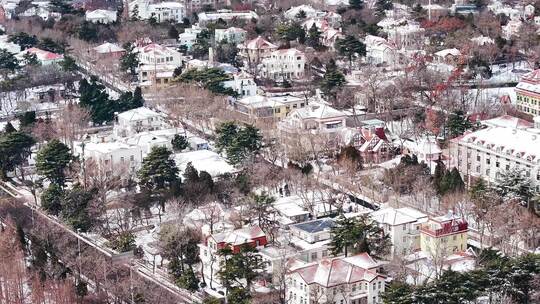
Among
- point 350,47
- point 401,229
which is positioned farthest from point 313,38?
point 401,229

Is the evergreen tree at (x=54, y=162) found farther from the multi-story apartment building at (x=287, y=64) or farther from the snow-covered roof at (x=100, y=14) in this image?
the snow-covered roof at (x=100, y=14)

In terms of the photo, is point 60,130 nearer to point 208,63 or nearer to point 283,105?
point 283,105

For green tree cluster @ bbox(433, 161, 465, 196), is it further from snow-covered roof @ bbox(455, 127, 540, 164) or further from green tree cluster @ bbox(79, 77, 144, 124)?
green tree cluster @ bbox(79, 77, 144, 124)

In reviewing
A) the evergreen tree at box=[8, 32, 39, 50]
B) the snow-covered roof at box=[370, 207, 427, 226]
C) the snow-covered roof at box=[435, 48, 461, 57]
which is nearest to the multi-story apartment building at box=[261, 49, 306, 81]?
the snow-covered roof at box=[435, 48, 461, 57]

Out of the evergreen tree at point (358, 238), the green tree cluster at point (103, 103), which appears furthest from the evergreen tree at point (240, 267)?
the green tree cluster at point (103, 103)

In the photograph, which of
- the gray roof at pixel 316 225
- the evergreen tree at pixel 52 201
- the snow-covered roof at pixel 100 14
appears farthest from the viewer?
the snow-covered roof at pixel 100 14

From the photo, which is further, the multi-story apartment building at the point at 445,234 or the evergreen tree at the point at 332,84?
the evergreen tree at the point at 332,84

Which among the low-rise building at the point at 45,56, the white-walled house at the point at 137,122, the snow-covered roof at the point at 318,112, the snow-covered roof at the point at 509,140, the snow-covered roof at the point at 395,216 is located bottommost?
the white-walled house at the point at 137,122
